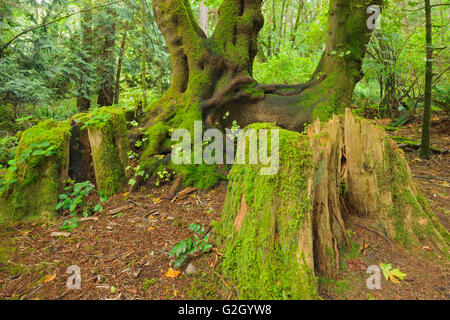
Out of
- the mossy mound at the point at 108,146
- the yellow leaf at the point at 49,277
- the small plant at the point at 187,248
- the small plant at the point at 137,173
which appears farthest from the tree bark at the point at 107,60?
the small plant at the point at 187,248

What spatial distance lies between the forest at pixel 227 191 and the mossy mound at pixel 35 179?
18 mm

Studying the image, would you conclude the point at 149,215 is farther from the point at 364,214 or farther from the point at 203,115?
the point at 364,214

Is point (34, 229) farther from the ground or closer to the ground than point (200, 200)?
closer to the ground

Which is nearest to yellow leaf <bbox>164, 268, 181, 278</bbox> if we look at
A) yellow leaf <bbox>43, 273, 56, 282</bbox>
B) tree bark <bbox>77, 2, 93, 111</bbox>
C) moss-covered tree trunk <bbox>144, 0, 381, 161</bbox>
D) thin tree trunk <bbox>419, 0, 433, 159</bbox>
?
yellow leaf <bbox>43, 273, 56, 282</bbox>

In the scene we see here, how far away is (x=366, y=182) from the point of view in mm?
2715

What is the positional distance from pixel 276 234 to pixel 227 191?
3.12 ft

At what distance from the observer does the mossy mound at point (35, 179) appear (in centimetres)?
334

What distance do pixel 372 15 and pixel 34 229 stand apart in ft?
26.0

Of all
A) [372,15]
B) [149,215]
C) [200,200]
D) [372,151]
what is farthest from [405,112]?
[149,215]

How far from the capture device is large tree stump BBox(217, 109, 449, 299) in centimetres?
194

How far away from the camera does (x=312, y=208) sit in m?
2.09
